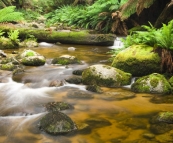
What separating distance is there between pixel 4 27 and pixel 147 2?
612 cm

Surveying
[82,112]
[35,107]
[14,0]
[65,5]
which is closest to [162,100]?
[82,112]

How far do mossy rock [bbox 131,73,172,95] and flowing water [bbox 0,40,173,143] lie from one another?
21 cm

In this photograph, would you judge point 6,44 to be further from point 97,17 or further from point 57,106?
point 57,106

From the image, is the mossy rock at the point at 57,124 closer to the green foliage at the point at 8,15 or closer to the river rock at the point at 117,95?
the river rock at the point at 117,95

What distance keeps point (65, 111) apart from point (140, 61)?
2.75 metres

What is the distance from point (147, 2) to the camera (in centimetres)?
996

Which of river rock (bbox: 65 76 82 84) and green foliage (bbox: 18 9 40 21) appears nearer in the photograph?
river rock (bbox: 65 76 82 84)

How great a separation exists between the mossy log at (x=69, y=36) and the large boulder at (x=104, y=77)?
17.2ft

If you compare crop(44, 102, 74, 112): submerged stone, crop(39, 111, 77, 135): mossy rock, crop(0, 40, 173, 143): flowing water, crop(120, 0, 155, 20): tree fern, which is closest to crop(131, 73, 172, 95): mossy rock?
crop(0, 40, 173, 143): flowing water

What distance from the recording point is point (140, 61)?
6.33 metres

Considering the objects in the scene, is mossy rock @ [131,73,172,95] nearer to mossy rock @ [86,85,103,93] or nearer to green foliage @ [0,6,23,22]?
mossy rock @ [86,85,103,93]

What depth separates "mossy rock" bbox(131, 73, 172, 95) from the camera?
17.4 ft

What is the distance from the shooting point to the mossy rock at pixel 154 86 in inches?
208

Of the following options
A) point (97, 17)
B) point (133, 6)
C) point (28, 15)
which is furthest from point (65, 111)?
point (28, 15)
